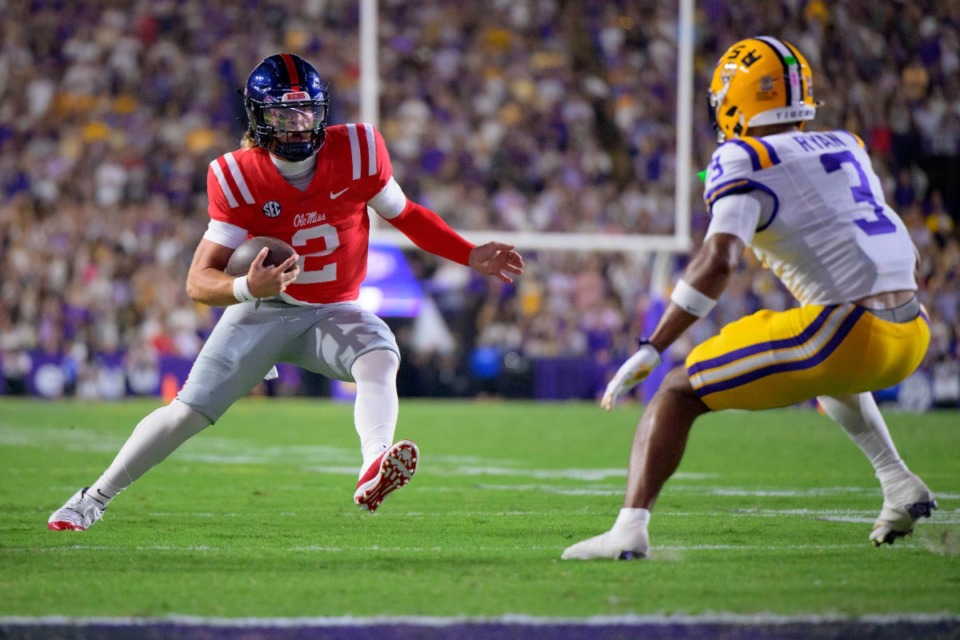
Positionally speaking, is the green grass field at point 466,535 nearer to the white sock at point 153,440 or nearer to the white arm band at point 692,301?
the white sock at point 153,440

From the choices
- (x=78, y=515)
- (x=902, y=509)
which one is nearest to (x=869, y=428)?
(x=902, y=509)

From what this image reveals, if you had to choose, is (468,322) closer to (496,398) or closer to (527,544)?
(496,398)

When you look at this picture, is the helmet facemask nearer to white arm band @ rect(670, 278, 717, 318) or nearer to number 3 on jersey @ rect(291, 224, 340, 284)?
number 3 on jersey @ rect(291, 224, 340, 284)

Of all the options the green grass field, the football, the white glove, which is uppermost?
the football

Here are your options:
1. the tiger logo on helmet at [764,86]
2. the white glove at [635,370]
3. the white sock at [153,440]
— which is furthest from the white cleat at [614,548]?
the white sock at [153,440]

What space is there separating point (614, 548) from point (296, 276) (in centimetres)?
151

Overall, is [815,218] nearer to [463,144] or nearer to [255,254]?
[255,254]

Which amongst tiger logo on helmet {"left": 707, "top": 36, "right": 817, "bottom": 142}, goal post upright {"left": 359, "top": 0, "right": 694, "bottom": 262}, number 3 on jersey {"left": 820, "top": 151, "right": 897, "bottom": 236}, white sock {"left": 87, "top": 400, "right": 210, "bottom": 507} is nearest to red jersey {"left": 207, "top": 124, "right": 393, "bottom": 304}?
white sock {"left": 87, "top": 400, "right": 210, "bottom": 507}

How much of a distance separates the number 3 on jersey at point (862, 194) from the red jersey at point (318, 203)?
5.84 feet

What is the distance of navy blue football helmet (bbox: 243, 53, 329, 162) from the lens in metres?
4.91

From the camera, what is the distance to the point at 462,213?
1273 cm

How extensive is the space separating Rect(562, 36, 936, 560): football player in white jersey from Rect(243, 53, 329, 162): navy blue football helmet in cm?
163

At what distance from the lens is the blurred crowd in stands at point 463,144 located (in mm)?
12258

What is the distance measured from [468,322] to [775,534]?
11.3m
